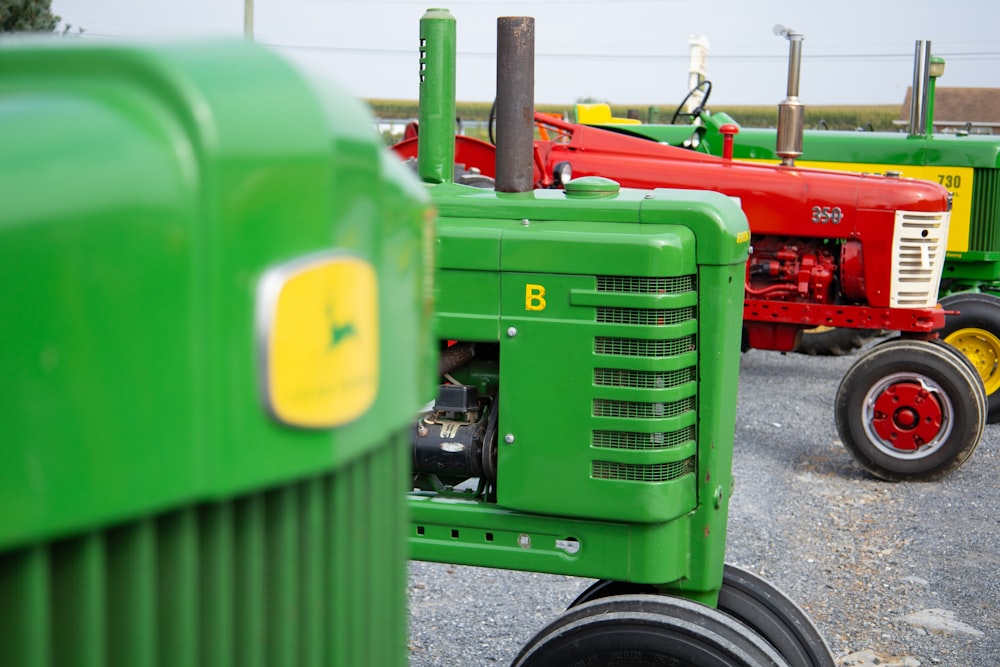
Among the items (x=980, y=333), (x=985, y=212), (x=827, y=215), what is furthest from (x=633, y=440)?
(x=985, y=212)

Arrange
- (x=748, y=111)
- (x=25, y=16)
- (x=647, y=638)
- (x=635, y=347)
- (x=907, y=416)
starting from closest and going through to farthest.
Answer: (x=647, y=638) < (x=635, y=347) < (x=907, y=416) < (x=25, y=16) < (x=748, y=111)

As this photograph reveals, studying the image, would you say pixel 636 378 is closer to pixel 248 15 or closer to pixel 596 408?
pixel 596 408

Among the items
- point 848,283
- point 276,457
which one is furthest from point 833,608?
point 276,457

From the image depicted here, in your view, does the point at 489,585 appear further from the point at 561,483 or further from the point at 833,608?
the point at 561,483

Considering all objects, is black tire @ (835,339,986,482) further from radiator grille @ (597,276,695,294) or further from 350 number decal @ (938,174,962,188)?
radiator grille @ (597,276,695,294)

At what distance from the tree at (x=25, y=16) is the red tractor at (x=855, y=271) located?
15856 millimetres

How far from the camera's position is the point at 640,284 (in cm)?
242

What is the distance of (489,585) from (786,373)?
15.9ft

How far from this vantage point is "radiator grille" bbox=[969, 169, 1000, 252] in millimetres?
7832

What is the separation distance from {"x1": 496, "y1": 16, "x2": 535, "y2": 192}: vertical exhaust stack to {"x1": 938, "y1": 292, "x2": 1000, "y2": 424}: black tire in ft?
16.4

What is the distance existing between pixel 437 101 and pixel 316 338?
7.79 ft

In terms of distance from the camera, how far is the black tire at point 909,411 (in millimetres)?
5602

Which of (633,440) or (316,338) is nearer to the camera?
(316,338)

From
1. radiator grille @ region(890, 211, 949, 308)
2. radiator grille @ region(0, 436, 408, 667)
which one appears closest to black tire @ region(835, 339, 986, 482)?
radiator grille @ region(890, 211, 949, 308)
